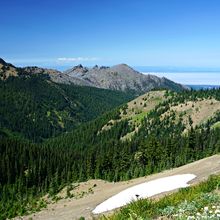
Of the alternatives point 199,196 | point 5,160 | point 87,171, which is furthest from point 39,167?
point 199,196

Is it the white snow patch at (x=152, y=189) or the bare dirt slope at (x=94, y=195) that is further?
the bare dirt slope at (x=94, y=195)

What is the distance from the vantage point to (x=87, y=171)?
132 metres

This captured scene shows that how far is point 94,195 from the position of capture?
69375 millimetres

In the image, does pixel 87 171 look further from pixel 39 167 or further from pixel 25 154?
pixel 25 154

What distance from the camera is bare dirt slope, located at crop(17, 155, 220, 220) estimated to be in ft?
171

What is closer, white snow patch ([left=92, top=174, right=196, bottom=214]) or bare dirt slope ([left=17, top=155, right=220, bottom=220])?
white snow patch ([left=92, top=174, right=196, bottom=214])

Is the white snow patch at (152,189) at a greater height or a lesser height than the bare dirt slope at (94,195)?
greater

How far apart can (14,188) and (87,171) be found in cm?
2912

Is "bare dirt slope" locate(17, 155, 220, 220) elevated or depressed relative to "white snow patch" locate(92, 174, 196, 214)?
depressed

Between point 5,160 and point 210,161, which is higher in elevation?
point 210,161

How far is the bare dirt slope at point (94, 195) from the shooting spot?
171 ft

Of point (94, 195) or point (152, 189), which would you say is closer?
point (152, 189)

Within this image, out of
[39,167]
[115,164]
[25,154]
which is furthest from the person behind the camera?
[25,154]

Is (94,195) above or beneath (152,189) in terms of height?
beneath
